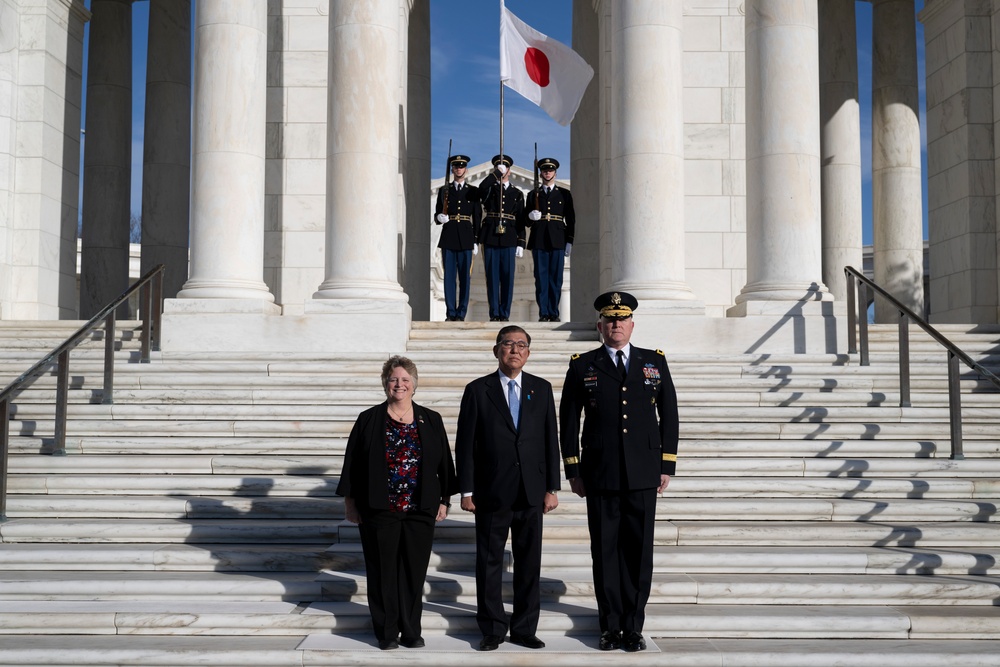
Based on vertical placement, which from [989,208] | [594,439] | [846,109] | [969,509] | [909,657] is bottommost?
[909,657]

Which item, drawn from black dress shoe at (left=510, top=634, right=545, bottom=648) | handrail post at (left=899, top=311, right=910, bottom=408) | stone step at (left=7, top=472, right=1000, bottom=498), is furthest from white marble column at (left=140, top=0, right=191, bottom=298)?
black dress shoe at (left=510, top=634, right=545, bottom=648)

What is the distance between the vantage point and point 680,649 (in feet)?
30.3

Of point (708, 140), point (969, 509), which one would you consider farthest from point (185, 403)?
point (708, 140)

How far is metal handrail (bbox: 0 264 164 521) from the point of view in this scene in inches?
489

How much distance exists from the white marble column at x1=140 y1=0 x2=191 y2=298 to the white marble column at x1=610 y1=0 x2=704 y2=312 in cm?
1458

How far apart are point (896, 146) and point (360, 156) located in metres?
19.0

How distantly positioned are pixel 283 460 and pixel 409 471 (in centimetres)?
464

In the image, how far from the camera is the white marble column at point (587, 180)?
85.9 ft

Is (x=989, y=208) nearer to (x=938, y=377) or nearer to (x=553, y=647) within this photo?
(x=938, y=377)

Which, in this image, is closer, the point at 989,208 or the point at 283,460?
the point at 283,460

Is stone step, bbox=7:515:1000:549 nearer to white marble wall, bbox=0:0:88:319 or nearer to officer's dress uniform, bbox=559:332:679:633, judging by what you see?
officer's dress uniform, bbox=559:332:679:633

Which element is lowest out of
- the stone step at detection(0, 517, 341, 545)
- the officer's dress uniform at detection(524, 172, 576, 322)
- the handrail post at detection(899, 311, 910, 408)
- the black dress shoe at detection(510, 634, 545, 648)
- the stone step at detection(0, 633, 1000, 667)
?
the stone step at detection(0, 633, 1000, 667)

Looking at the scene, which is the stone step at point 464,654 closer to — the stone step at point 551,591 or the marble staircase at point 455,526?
the marble staircase at point 455,526

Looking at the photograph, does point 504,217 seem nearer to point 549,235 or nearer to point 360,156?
point 549,235
